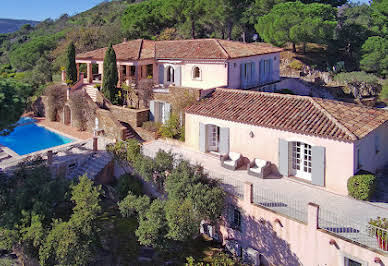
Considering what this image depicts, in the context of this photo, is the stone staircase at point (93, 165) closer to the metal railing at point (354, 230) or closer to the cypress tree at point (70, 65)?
the metal railing at point (354, 230)

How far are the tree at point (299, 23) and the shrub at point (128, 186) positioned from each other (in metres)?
33.1

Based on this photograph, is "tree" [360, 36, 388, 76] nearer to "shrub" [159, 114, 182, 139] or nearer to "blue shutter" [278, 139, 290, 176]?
"shrub" [159, 114, 182, 139]

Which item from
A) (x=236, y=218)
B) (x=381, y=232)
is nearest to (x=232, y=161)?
(x=236, y=218)

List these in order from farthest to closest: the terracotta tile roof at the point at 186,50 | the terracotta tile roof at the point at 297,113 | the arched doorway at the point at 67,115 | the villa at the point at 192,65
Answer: the arched doorway at the point at 67,115 → the terracotta tile roof at the point at 186,50 → the villa at the point at 192,65 → the terracotta tile roof at the point at 297,113

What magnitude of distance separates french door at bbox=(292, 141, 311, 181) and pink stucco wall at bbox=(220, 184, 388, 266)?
4.08 metres

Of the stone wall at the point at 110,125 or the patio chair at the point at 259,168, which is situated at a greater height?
the stone wall at the point at 110,125

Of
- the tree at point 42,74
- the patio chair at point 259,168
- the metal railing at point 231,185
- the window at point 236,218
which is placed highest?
the tree at point 42,74

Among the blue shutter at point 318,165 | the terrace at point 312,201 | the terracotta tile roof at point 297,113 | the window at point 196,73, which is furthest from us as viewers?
the window at point 196,73

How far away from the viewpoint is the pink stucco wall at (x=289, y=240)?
14555 millimetres

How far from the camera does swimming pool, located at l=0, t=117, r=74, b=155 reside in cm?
3066


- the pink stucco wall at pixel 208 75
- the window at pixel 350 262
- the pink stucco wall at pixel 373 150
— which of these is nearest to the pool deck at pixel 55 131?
the pink stucco wall at pixel 208 75

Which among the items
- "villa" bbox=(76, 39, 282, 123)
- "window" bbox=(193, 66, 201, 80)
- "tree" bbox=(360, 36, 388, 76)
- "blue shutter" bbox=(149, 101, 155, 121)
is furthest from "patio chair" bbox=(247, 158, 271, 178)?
"tree" bbox=(360, 36, 388, 76)

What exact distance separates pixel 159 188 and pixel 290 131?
791cm

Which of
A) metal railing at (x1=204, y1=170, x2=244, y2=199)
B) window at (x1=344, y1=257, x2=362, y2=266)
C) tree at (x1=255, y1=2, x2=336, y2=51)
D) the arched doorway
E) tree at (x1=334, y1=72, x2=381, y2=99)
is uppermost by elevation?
tree at (x1=255, y1=2, x2=336, y2=51)
